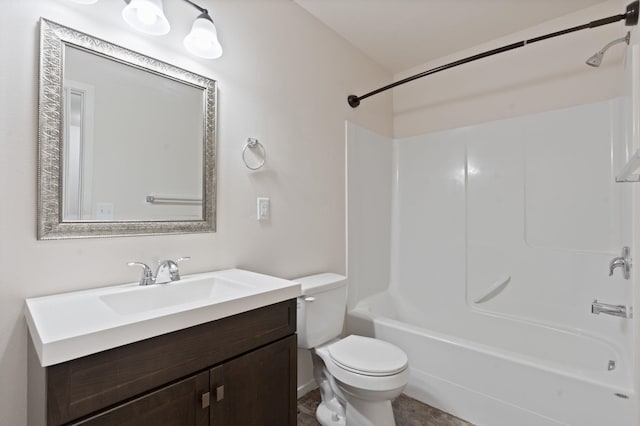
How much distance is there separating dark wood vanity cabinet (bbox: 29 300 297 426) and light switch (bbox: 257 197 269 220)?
600 millimetres

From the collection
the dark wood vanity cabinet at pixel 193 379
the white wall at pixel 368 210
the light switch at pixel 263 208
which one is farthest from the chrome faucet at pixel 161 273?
the white wall at pixel 368 210

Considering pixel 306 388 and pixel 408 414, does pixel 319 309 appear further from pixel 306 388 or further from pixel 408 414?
pixel 408 414

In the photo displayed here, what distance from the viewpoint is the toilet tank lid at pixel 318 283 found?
1.64m

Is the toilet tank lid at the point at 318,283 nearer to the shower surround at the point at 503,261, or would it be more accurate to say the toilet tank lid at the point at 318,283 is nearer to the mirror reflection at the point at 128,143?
the shower surround at the point at 503,261

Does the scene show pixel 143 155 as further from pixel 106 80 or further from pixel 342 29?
pixel 342 29

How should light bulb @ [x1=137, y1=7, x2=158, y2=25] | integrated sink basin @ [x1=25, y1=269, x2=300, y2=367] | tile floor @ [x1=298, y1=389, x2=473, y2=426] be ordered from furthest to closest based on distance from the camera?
tile floor @ [x1=298, y1=389, x2=473, y2=426], light bulb @ [x1=137, y1=7, x2=158, y2=25], integrated sink basin @ [x1=25, y1=269, x2=300, y2=367]

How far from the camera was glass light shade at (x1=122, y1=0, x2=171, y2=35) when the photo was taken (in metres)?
1.15

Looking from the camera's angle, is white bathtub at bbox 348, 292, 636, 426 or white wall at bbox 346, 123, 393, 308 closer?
white bathtub at bbox 348, 292, 636, 426

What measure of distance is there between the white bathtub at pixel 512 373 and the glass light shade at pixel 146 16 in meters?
1.98

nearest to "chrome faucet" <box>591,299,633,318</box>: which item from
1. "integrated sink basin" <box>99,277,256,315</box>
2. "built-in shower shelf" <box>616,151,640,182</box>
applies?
"built-in shower shelf" <box>616,151,640,182</box>

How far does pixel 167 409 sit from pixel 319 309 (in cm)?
91

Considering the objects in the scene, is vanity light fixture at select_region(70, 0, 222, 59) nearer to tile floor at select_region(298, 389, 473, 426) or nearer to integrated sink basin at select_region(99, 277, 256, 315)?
integrated sink basin at select_region(99, 277, 256, 315)

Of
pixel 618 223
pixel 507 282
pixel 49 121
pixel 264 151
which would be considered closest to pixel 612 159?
pixel 618 223

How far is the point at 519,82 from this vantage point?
2.29 meters
